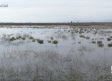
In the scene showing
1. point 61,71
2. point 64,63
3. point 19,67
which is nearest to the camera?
point 61,71

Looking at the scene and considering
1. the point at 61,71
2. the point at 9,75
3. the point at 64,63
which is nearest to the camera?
the point at 9,75

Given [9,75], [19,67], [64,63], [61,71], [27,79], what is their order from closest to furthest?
[27,79] → [9,75] → [61,71] → [19,67] → [64,63]

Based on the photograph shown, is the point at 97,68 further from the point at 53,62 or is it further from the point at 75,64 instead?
the point at 53,62

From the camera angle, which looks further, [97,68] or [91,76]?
[97,68]

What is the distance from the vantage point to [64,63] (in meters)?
9.82

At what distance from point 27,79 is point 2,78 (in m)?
1.28

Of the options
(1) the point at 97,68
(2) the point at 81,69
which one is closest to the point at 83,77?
(2) the point at 81,69

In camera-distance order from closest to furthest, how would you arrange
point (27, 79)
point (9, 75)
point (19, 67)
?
point (27, 79) < point (9, 75) < point (19, 67)

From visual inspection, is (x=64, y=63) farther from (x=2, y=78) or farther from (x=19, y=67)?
(x=2, y=78)

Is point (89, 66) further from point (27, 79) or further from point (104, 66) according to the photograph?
point (27, 79)

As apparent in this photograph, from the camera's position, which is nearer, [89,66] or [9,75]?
[9,75]

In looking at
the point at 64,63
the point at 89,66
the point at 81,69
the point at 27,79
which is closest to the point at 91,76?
the point at 81,69

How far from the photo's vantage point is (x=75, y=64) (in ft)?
31.3

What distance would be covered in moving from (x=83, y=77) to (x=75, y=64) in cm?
218
